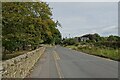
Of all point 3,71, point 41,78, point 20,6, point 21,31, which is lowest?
point 41,78

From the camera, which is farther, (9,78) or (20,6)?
(20,6)

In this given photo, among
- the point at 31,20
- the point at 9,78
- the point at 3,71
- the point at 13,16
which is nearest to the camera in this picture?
the point at 3,71

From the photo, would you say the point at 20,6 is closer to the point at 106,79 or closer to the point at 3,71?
the point at 106,79

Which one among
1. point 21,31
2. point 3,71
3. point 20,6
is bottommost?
point 3,71

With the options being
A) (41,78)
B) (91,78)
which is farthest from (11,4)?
(91,78)

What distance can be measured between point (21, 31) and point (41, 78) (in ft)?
19.5

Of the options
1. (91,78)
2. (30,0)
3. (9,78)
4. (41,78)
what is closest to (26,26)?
(30,0)

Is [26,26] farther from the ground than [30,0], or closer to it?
closer to it

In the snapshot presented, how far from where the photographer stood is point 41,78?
51.5 ft

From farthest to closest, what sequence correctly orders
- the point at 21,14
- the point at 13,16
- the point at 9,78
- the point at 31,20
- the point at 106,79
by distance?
the point at 31,20 < the point at 21,14 < the point at 13,16 < the point at 106,79 < the point at 9,78

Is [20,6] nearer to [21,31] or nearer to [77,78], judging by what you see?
[21,31]

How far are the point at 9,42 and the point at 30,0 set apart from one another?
10.8ft

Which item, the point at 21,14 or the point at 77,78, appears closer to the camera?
the point at 77,78

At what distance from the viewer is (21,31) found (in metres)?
20.7
